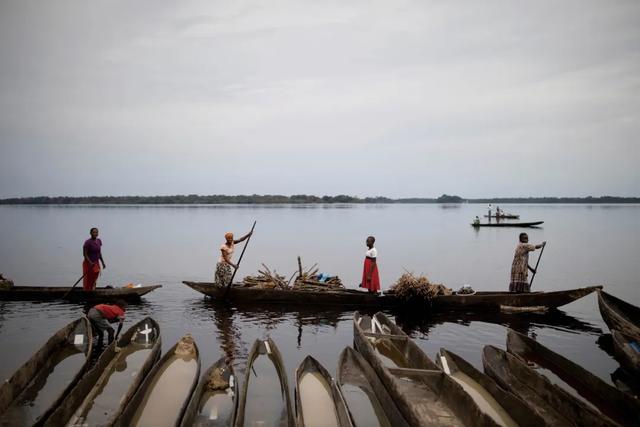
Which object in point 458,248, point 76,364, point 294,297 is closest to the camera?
point 76,364

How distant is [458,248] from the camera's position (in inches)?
1439

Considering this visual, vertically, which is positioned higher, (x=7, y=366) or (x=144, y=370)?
(x=144, y=370)

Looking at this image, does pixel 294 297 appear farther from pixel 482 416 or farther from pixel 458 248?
pixel 458 248

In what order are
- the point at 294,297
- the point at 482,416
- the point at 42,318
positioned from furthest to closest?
the point at 294,297, the point at 42,318, the point at 482,416

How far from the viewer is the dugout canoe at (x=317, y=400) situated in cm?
635

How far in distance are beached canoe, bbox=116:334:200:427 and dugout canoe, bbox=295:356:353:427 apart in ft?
5.96

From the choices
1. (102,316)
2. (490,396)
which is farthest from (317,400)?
(102,316)

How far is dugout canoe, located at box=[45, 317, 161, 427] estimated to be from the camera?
5902 millimetres

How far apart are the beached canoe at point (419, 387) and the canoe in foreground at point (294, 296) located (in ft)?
13.7

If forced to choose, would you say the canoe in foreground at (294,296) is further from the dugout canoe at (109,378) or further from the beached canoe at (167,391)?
the beached canoe at (167,391)

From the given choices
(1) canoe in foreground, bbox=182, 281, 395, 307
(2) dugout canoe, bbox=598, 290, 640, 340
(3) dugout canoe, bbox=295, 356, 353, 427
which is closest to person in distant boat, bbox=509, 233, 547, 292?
(2) dugout canoe, bbox=598, 290, 640, 340

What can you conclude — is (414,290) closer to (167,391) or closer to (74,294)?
(167,391)

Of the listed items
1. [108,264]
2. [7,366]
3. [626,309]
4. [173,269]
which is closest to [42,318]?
[7,366]

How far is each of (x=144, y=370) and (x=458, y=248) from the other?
107ft
